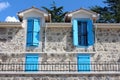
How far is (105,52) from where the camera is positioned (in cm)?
2188

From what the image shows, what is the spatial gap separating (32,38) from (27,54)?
4.10 ft

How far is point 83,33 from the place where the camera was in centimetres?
2200

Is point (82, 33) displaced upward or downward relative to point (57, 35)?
upward

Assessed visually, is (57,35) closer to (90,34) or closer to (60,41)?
(60,41)

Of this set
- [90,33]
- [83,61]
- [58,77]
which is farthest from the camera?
[90,33]

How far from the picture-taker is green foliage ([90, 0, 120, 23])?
29.8 metres

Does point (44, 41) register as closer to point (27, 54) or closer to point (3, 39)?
point (27, 54)

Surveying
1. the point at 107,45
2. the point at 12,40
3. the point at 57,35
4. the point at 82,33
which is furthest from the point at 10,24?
the point at 107,45

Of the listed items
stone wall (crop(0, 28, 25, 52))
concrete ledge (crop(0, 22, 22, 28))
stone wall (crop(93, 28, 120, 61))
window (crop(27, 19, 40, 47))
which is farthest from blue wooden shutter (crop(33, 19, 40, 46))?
stone wall (crop(93, 28, 120, 61))

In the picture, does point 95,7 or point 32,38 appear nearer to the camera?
point 32,38

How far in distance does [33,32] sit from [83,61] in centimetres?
431

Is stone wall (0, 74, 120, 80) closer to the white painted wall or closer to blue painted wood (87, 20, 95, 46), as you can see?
blue painted wood (87, 20, 95, 46)

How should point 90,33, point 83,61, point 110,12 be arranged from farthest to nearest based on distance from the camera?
point 110,12, point 90,33, point 83,61

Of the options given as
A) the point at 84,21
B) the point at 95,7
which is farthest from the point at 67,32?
the point at 95,7
